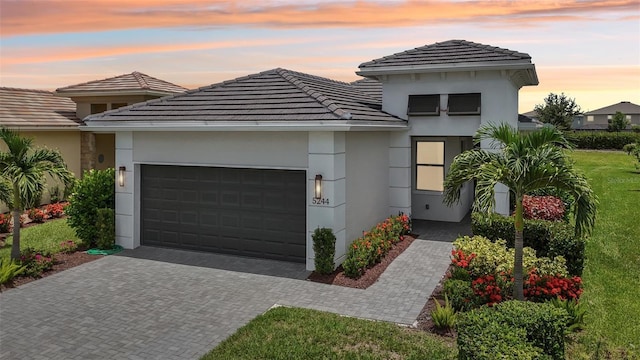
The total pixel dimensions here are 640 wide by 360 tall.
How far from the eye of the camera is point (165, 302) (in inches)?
373

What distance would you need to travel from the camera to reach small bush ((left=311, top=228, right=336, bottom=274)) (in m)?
10.9

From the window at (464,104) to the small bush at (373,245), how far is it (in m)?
3.74

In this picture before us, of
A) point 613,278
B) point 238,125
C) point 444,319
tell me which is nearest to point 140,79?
point 238,125

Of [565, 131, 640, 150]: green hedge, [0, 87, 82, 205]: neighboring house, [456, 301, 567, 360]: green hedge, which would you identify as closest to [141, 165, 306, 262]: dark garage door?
[456, 301, 567, 360]: green hedge

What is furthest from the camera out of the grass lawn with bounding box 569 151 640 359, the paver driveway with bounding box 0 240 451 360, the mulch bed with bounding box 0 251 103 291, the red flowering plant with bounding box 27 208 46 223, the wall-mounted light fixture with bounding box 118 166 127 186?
the red flowering plant with bounding box 27 208 46 223

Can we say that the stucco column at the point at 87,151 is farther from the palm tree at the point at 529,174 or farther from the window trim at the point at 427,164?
the palm tree at the point at 529,174

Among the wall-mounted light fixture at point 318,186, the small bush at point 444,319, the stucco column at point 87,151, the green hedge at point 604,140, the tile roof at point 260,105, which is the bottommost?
the small bush at point 444,319

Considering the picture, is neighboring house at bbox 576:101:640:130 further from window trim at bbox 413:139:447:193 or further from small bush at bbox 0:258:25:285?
small bush at bbox 0:258:25:285

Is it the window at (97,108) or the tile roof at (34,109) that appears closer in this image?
the tile roof at (34,109)

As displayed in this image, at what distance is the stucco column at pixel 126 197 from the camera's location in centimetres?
1339

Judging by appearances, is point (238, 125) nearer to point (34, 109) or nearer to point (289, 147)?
point (289, 147)

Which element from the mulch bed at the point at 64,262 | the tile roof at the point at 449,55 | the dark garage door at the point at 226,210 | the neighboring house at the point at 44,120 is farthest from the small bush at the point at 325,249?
the neighboring house at the point at 44,120

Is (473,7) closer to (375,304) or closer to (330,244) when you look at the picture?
(330,244)

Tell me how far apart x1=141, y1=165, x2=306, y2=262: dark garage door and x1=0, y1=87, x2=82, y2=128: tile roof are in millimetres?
9476
